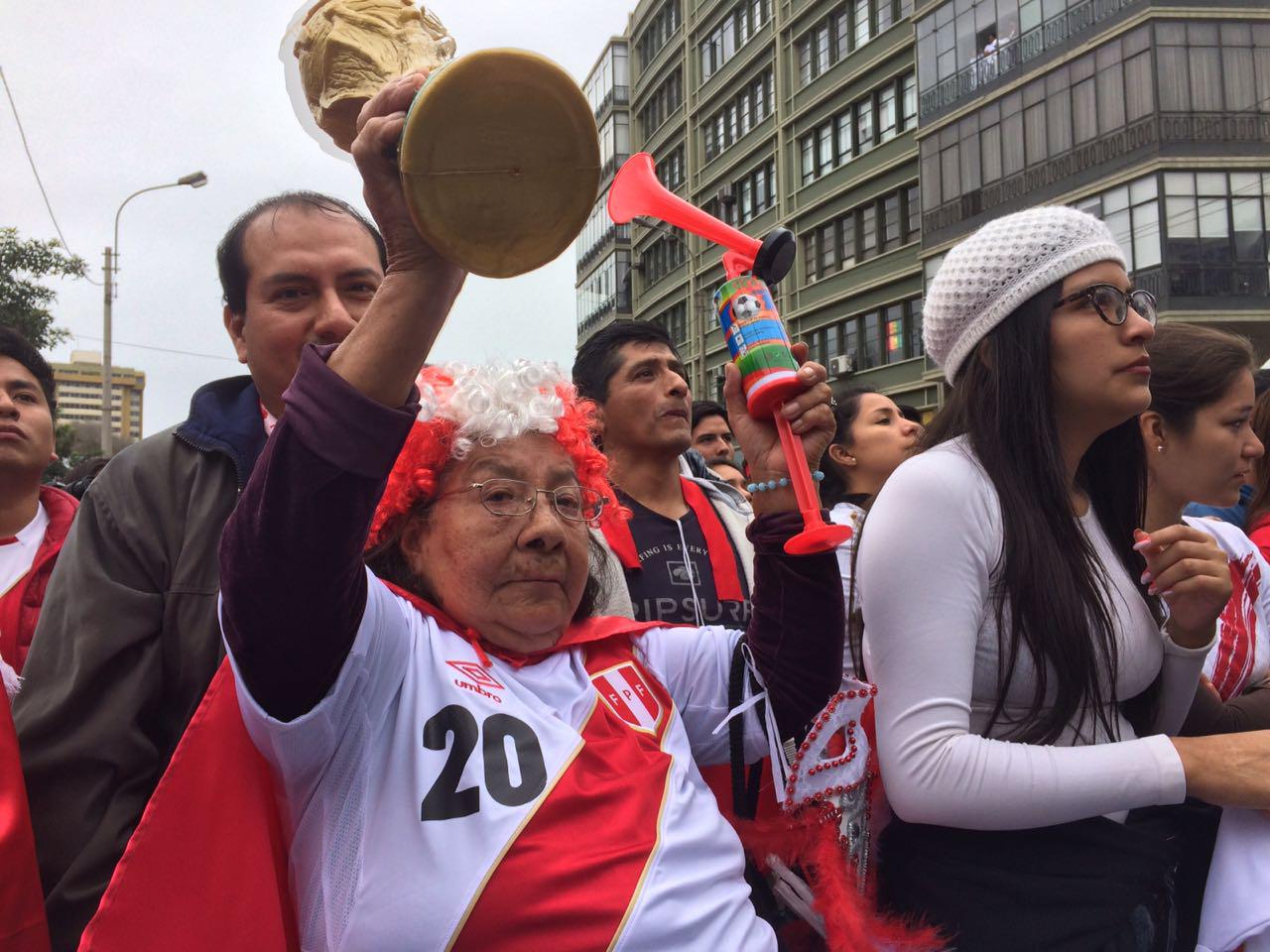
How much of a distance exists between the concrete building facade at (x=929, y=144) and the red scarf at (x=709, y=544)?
1579cm

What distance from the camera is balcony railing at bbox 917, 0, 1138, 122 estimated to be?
62.5ft

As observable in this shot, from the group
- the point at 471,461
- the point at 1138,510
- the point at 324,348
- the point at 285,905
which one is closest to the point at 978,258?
the point at 1138,510

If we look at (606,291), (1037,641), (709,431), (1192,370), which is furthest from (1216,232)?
(606,291)

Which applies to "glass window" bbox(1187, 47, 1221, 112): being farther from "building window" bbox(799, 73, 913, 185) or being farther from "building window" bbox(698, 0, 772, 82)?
"building window" bbox(698, 0, 772, 82)

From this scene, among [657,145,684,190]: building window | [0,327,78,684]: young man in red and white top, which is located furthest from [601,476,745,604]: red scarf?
[657,145,684,190]: building window

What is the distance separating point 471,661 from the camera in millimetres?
1650

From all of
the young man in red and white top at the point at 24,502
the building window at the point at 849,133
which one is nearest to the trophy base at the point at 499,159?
the young man in red and white top at the point at 24,502

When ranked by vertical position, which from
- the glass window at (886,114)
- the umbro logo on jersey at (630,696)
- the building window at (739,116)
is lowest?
the umbro logo on jersey at (630,696)

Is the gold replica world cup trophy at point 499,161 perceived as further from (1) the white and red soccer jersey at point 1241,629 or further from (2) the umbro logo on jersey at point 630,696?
→ (1) the white and red soccer jersey at point 1241,629

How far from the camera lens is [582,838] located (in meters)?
1.48

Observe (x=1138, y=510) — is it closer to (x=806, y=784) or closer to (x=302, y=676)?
(x=806, y=784)

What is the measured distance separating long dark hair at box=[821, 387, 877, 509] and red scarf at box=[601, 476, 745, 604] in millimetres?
663

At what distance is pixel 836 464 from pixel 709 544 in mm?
902

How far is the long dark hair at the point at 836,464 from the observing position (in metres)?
3.83
